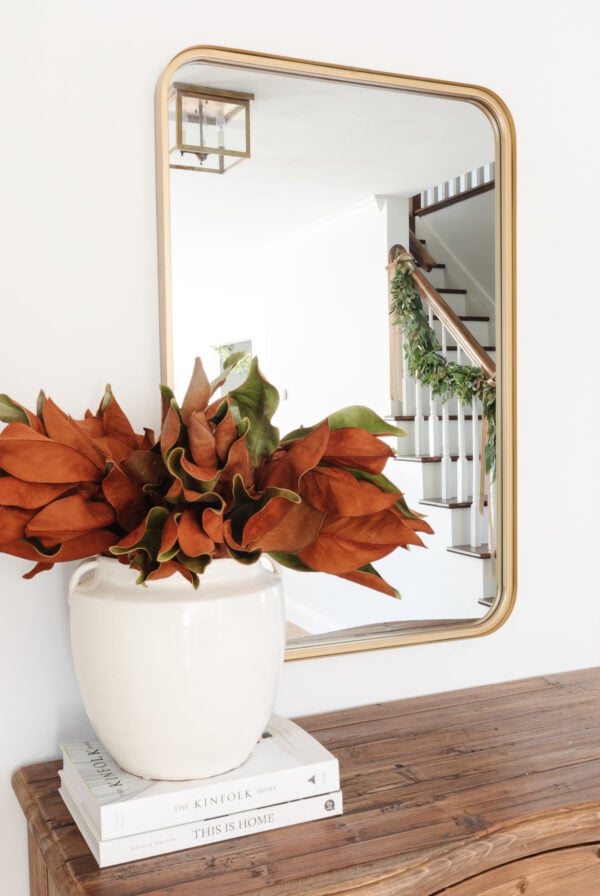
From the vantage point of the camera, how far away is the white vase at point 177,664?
0.94 m

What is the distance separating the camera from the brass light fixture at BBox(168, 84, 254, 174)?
1.24m

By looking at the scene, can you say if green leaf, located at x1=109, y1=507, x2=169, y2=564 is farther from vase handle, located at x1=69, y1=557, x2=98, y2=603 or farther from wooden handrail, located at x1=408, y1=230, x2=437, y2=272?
wooden handrail, located at x1=408, y1=230, x2=437, y2=272

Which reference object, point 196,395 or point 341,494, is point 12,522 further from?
point 341,494

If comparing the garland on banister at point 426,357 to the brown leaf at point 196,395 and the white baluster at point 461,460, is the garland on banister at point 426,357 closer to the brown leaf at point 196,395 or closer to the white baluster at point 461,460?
the white baluster at point 461,460

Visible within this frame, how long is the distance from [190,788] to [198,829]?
0.05m

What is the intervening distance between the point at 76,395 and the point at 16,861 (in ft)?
2.21

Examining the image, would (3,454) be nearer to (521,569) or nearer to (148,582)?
(148,582)

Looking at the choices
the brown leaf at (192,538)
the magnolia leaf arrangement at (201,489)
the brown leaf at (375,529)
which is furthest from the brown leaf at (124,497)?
the brown leaf at (375,529)

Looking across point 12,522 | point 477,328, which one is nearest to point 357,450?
point 12,522

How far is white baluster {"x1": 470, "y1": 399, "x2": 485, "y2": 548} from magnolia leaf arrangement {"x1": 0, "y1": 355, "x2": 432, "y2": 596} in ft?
1.46

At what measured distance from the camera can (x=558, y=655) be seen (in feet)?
5.16

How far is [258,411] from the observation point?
102 centimetres

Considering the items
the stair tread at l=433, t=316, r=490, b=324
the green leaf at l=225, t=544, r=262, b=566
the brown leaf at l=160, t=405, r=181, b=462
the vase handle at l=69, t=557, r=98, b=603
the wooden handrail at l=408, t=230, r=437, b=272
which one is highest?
the wooden handrail at l=408, t=230, r=437, b=272

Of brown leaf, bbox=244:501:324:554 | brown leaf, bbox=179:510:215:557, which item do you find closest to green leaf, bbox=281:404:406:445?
brown leaf, bbox=244:501:324:554
